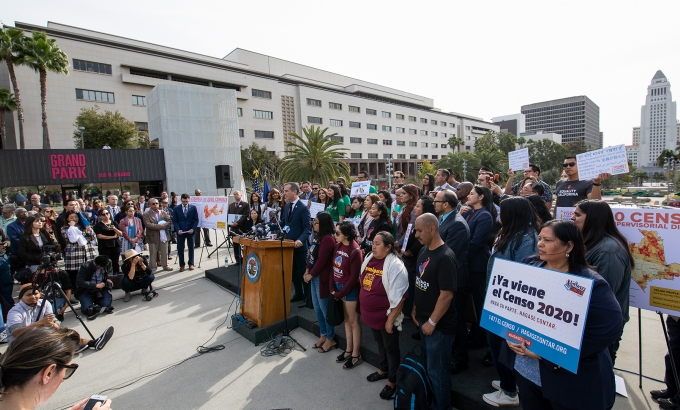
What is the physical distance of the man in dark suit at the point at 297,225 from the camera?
17.9ft

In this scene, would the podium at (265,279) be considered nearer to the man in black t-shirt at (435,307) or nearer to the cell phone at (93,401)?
the man in black t-shirt at (435,307)

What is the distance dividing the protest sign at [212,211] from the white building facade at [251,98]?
32879 mm

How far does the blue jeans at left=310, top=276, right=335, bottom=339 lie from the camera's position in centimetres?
418

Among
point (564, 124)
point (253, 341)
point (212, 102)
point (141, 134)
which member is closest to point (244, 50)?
point (141, 134)

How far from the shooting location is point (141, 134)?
3334 cm

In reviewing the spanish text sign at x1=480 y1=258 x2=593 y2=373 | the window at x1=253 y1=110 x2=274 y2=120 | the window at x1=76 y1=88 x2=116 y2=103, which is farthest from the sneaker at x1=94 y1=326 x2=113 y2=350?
the window at x1=253 y1=110 x2=274 y2=120

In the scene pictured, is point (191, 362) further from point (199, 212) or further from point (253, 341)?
point (199, 212)

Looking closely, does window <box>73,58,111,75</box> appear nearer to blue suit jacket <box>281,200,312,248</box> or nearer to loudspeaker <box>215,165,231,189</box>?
loudspeaker <box>215,165,231,189</box>

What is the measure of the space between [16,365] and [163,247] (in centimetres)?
770

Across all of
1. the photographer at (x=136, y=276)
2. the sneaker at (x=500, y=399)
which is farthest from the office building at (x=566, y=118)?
the photographer at (x=136, y=276)

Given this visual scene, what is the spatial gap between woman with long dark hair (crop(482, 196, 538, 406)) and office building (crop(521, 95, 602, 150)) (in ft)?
514

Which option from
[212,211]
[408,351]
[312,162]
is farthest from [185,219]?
[312,162]

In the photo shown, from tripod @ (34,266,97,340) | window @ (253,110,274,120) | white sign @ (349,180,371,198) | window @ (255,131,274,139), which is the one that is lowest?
tripod @ (34,266,97,340)

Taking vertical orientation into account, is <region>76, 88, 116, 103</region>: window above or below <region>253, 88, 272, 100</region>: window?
below
